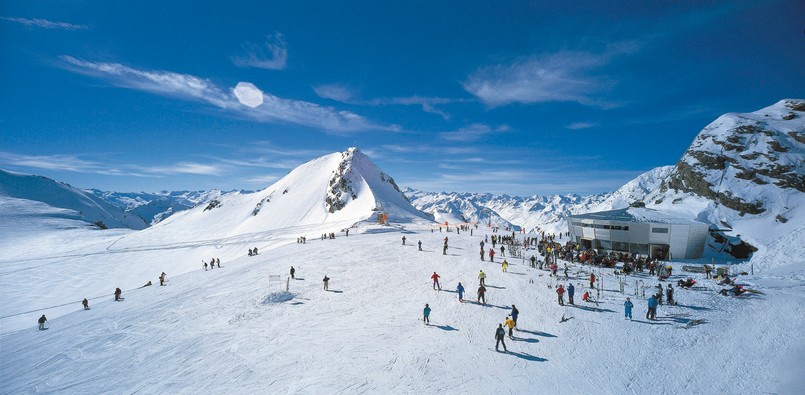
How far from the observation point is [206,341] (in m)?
16.9

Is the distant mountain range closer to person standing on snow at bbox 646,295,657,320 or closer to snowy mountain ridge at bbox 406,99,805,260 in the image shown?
snowy mountain ridge at bbox 406,99,805,260

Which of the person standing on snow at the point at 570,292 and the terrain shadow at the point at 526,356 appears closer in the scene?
the terrain shadow at the point at 526,356

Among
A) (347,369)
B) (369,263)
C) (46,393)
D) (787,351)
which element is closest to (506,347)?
(347,369)

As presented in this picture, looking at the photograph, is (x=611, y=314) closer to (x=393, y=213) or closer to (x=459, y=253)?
(x=459, y=253)

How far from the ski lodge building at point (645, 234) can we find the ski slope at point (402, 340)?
12288 mm

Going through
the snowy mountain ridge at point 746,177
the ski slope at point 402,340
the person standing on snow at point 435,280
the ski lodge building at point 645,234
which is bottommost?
the ski slope at point 402,340

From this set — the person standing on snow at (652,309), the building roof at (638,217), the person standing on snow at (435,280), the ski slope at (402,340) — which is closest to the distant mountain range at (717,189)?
the building roof at (638,217)

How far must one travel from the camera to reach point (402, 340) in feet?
51.1

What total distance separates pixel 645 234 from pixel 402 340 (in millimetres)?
42538

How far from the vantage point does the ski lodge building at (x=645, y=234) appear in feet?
137

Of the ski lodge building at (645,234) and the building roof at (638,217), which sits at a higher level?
the building roof at (638,217)

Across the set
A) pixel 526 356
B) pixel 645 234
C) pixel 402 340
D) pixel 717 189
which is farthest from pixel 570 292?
pixel 717 189

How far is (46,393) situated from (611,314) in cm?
2798

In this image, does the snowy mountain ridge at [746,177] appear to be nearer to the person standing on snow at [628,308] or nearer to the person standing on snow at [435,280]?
the person standing on snow at [628,308]
